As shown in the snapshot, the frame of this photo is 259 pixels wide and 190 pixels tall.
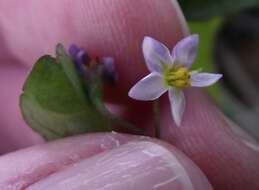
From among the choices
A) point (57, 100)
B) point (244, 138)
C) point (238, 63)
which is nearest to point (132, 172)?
point (57, 100)

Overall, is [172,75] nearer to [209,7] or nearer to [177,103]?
[177,103]

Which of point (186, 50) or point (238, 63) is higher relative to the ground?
point (186, 50)

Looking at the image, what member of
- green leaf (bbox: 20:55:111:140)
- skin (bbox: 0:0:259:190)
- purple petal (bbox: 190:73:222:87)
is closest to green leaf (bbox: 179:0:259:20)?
skin (bbox: 0:0:259:190)

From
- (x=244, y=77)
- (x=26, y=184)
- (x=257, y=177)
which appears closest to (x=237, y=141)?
(x=257, y=177)

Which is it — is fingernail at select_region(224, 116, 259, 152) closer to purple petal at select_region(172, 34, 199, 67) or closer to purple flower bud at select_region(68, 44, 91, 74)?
purple petal at select_region(172, 34, 199, 67)

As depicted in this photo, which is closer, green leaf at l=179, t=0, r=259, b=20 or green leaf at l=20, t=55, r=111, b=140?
green leaf at l=20, t=55, r=111, b=140

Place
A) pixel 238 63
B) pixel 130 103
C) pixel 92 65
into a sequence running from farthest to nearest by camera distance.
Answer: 1. pixel 238 63
2. pixel 130 103
3. pixel 92 65

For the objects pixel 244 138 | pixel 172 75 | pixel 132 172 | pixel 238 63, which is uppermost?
pixel 172 75
